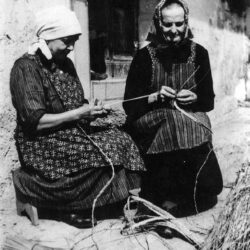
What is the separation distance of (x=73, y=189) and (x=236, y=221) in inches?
44.1

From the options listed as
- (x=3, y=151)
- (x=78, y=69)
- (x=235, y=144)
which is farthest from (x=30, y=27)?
Answer: (x=235, y=144)

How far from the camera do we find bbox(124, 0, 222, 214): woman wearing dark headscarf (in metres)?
2.74

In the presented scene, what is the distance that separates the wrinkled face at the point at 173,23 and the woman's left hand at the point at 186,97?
438 mm

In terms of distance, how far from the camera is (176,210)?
2873 mm

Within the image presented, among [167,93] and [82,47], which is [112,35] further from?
[167,93]

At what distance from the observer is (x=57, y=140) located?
8.41 ft

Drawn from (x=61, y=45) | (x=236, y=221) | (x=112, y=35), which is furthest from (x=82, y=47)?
(x=236, y=221)

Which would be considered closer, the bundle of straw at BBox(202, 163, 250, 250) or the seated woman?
the bundle of straw at BBox(202, 163, 250, 250)

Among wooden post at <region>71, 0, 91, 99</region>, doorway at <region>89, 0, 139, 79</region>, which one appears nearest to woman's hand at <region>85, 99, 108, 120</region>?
wooden post at <region>71, 0, 91, 99</region>

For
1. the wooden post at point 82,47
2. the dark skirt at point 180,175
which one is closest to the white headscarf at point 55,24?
the wooden post at point 82,47

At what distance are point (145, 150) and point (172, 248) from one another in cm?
77

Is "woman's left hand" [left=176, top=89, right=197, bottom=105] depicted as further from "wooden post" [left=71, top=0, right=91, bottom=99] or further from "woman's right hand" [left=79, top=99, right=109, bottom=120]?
"wooden post" [left=71, top=0, right=91, bottom=99]

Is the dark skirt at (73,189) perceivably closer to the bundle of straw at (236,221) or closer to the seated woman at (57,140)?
the seated woman at (57,140)

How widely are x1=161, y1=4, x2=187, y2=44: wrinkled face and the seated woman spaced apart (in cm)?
76
